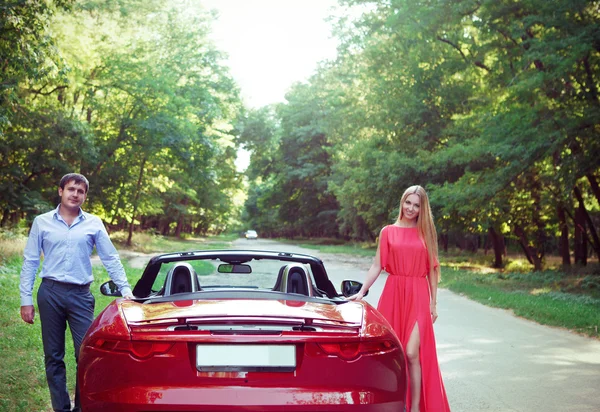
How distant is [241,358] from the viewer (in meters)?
3.48

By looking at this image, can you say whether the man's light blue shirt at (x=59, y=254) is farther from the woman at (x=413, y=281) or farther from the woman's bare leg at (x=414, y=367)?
the woman's bare leg at (x=414, y=367)

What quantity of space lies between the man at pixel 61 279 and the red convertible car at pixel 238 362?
1.15 metres

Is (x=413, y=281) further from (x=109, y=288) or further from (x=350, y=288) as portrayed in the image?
(x=109, y=288)

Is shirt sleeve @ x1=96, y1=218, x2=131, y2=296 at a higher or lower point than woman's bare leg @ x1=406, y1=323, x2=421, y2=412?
higher

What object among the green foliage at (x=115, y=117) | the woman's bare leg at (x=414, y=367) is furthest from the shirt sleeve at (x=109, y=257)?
the green foliage at (x=115, y=117)

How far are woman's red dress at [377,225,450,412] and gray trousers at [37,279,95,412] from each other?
86.4 inches

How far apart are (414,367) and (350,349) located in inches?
65.4

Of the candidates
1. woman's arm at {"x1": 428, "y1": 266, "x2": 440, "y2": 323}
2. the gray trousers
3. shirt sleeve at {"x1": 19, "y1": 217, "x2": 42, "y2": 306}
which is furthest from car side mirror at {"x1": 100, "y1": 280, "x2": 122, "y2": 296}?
woman's arm at {"x1": 428, "y1": 266, "x2": 440, "y2": 323}

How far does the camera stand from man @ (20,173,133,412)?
4.85 m

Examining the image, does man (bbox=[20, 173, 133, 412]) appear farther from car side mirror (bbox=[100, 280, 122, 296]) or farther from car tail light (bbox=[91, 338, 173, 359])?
car tail light (bbox=[91, 338, 173, 359])

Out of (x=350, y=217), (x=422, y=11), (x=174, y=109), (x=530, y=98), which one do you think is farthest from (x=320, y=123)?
(x=530, y=98)

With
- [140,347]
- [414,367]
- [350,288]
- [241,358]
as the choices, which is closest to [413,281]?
[350,288]

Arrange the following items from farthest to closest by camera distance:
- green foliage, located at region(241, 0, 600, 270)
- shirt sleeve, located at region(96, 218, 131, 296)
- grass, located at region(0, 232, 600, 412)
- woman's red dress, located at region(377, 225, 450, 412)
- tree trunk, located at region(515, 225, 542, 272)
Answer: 1. tree trunk, located at region(515, 225, 542, 272)
2. green foliage, located at region(241, 0, 600, 270)
3. grass, located at region(0, 232, 600, 412)
4. woman's red dress, located at region(377, 225, 450, 412)
5. shirt sleeve, located at region(96, 218, 131, 296)

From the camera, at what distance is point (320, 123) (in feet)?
197
